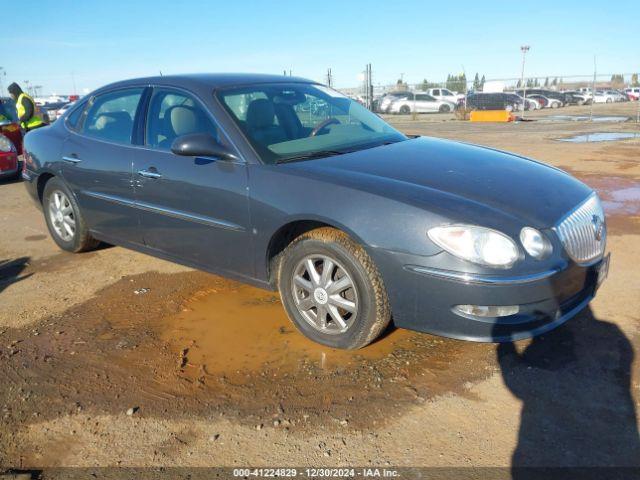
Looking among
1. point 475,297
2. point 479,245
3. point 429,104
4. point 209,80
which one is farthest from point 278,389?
point 429,104

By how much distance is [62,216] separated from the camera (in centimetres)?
507

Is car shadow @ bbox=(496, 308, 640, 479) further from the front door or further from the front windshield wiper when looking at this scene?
the front door

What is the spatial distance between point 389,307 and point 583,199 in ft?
4.59

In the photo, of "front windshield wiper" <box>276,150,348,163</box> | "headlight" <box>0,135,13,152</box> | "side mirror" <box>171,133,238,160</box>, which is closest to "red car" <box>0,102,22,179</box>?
"headlight" <box>0,135,13,152</box>

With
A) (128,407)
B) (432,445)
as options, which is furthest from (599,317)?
(128,407)

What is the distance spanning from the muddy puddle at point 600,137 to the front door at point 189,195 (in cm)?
1234

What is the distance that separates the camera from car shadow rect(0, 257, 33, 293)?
4.56 metres

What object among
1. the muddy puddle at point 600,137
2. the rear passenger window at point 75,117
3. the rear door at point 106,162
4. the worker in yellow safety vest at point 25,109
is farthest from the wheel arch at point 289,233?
the muddy puddle at point 600,137

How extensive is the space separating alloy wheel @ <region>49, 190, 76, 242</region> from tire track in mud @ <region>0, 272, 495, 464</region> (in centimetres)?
143

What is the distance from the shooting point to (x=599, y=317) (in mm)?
3479

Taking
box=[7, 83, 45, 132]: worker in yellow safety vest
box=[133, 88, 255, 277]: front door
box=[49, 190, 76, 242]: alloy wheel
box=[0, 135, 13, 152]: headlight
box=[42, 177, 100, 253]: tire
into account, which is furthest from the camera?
box=[7, 83, 45, 132]: worker in yellow safety vest

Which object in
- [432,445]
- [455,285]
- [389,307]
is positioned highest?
[455,285]

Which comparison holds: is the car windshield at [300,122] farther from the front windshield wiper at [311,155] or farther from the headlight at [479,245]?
the headlight at [479,245]

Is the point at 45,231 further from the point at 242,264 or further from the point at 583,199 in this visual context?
the point at 583,199
